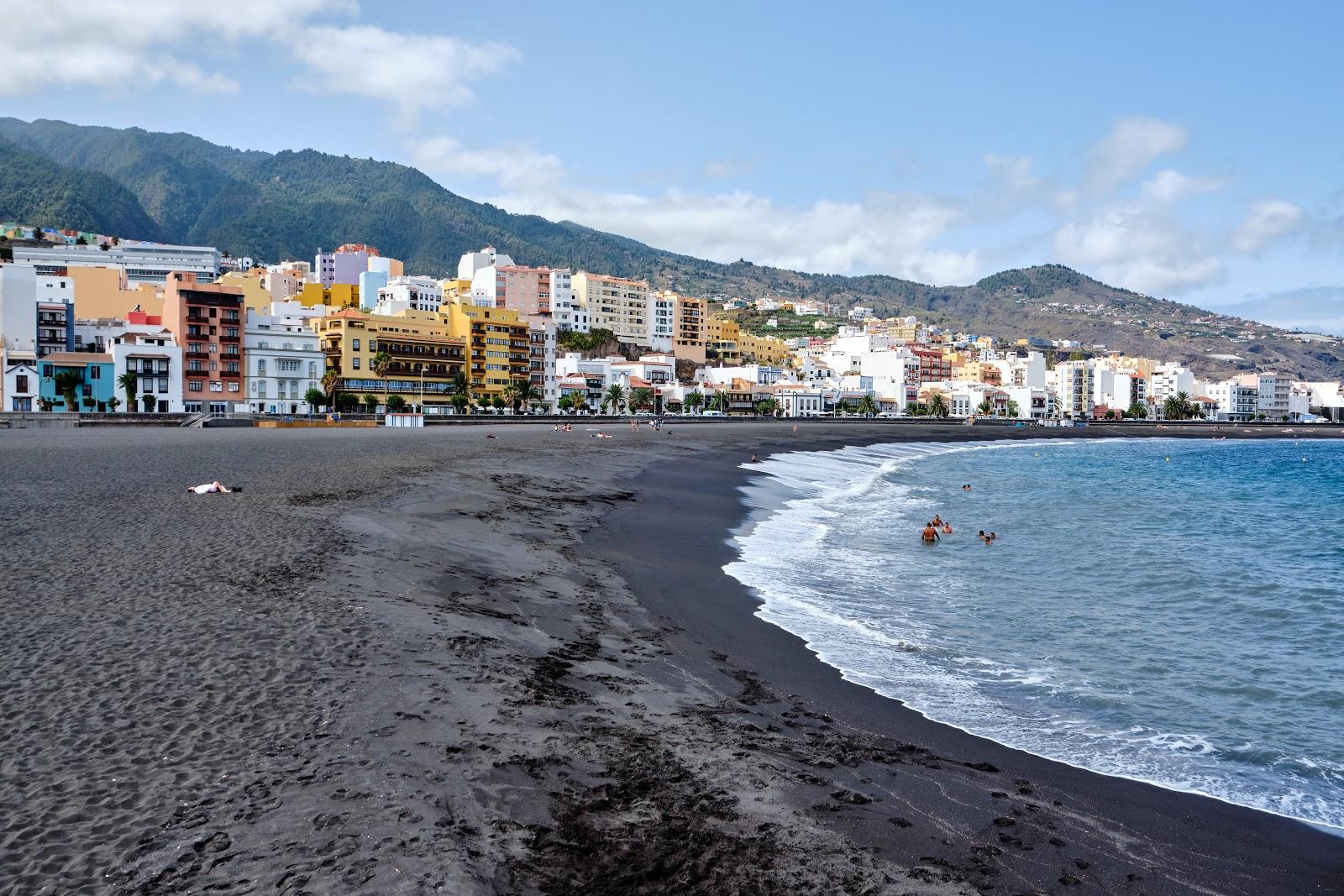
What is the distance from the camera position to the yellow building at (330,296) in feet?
424

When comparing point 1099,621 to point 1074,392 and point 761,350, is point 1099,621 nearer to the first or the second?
point 761,350

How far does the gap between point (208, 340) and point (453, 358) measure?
2575cm

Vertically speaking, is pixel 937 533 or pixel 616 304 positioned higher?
pixel 616 304

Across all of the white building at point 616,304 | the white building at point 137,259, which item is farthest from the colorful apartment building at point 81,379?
the white building at point 616,304

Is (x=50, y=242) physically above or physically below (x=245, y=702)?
above

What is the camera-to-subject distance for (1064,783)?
721 cm

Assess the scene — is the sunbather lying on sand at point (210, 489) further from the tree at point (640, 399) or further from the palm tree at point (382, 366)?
the tree at point (640, 399)

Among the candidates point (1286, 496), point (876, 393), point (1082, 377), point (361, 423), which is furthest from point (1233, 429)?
point (361, 423)

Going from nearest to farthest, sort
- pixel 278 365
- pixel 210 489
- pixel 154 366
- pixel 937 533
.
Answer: pixel 210 489
pixel 937 533
pixel 154 366
pixel 278 365

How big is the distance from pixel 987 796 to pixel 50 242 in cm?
18867

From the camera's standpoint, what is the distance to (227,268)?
179250 mm

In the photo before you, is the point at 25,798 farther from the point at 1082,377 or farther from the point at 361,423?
the point at 1082,377

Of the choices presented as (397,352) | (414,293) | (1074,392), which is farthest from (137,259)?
(1074,392)

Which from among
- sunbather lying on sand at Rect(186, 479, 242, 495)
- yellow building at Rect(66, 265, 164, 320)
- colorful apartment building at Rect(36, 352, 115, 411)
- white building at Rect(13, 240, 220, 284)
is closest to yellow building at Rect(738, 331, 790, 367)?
white building at Rect(13, 240, 220, 284)
